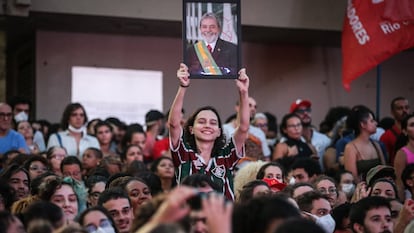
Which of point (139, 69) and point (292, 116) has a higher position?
point (139, 69)

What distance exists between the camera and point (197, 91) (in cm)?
1430

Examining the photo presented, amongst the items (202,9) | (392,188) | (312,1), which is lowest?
(392,188)

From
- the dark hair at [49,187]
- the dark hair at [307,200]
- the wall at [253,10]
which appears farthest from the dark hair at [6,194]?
the wall at [253,10]

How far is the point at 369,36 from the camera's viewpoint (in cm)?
1130

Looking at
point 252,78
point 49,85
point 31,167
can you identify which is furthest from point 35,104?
point 31,167

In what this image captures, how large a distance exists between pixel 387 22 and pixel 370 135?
1.89 m

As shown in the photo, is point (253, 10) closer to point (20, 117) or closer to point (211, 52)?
point (20, 117)

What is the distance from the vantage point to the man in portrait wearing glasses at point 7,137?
945 cm

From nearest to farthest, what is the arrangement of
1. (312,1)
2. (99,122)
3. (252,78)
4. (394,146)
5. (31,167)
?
1. (31,167)
2. (394,146)
3. (99,122)
4. (312,1)
5. (252,78)

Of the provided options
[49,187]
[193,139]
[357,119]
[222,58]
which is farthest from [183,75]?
[357,119]

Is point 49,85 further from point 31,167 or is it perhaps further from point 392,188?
point 392,188

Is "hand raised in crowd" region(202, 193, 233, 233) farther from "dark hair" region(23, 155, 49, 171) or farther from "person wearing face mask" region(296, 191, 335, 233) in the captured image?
"dark hair" region(23, 155, 49, 171)

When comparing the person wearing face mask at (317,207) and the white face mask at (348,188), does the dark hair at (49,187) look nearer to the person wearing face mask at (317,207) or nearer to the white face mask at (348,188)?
the person wearing face mask at (317,207)

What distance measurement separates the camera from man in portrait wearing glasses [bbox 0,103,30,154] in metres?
9.45
